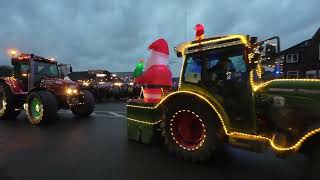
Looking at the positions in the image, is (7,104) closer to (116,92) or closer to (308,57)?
(116,92)

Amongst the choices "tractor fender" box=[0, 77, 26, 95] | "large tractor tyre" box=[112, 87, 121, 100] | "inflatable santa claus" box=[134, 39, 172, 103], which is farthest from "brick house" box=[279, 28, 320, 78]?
"inflatable santa claus" box=[134, 39, 172, 103]

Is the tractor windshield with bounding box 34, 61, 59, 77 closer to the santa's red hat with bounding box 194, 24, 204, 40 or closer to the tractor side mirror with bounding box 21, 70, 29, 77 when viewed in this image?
the tractor side mirror with bounding box 21, 70, 29, 77

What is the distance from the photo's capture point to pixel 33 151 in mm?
7730

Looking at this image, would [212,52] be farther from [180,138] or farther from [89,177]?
[89,177]

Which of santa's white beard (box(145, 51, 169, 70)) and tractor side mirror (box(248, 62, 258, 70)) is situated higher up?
santa's white beard (box(145, 51, 169, 70))

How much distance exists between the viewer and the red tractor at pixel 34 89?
13273 millimetres

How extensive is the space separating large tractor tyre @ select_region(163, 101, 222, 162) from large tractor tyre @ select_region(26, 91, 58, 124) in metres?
5.95

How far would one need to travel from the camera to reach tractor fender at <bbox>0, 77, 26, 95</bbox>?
13602 millimetres

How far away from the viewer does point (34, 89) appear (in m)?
12.9

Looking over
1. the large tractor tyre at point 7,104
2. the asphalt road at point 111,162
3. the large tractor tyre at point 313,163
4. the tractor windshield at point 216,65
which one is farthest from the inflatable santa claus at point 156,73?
the large tractor tyre at point 7,104

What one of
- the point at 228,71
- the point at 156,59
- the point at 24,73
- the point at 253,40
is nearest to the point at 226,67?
the point at 228,71

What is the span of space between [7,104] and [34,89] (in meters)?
1.45

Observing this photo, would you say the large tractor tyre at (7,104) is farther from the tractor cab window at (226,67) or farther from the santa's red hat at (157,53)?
the tractor cab window at (226,67)

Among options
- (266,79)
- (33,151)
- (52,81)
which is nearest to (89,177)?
(33,151)
